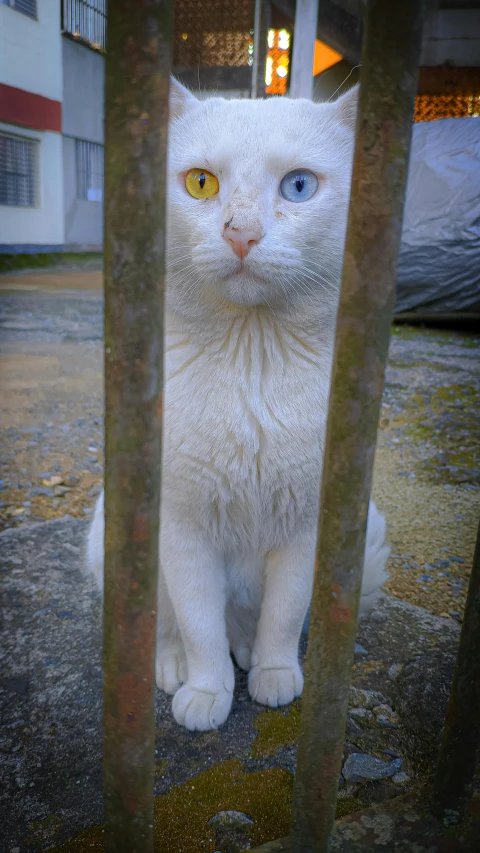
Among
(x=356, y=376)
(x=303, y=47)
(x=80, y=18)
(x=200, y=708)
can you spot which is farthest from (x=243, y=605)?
(x=80, y=18)

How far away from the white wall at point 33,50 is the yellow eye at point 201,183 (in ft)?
16.6

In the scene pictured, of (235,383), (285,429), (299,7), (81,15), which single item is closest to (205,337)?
(235,383)

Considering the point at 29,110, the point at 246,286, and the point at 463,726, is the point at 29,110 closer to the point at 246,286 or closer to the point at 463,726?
the point at 246,286

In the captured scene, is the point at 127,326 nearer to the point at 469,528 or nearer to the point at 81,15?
the point at 469,528

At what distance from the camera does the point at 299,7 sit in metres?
5.23

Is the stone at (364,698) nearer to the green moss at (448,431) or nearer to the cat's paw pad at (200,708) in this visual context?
the cat's paw pad at (200,708)

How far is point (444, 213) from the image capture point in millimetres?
4734

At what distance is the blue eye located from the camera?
1.09 m

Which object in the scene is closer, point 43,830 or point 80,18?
point 43,830

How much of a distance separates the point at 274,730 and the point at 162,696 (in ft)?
0.81

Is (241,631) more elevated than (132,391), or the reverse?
(132,391)

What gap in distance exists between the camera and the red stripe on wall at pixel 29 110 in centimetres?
529

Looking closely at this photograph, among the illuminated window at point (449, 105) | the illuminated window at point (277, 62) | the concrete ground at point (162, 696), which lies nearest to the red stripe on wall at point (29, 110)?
the illuminated window at point (277, 62)

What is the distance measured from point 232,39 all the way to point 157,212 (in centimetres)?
666
